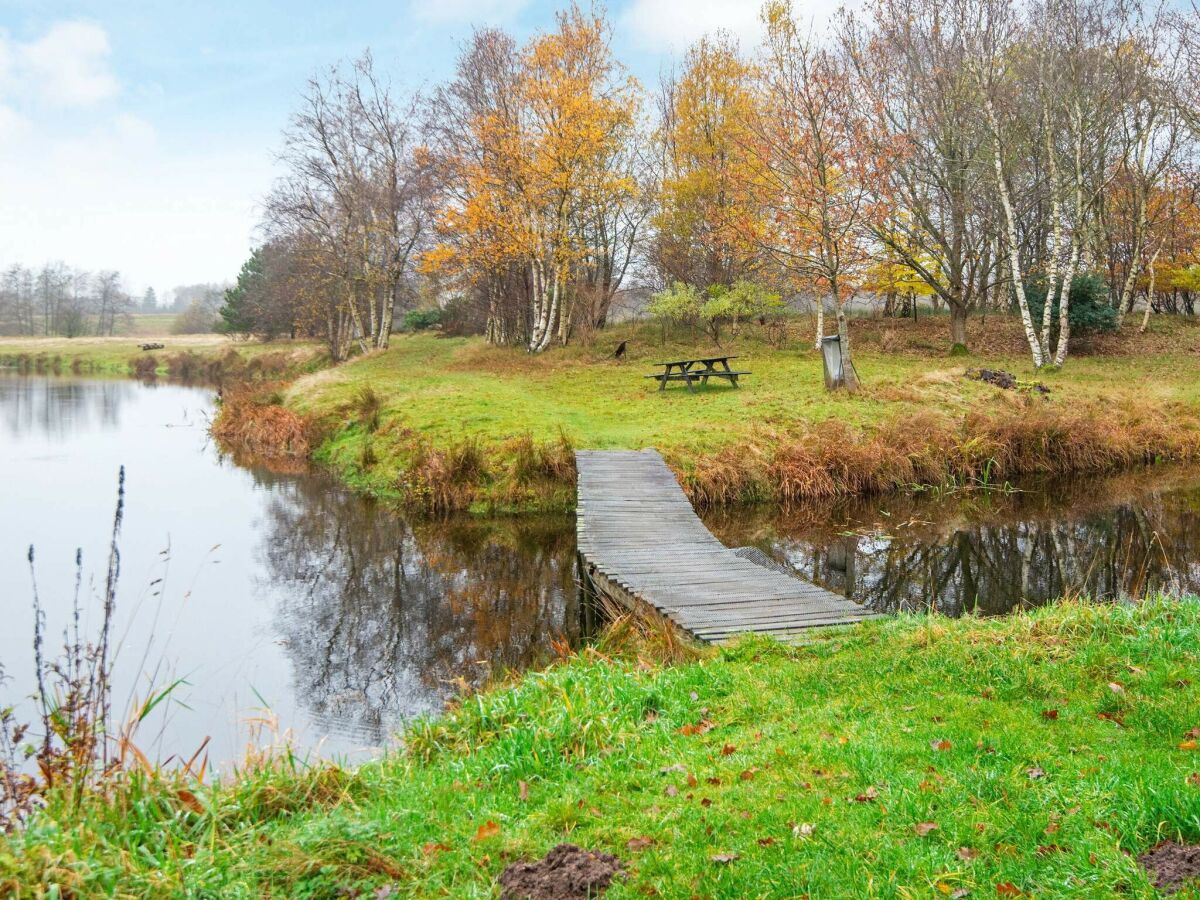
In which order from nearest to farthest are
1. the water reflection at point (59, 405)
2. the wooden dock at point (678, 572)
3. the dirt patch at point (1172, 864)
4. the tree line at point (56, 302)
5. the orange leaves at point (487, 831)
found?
1. the dirt patch at point (1172, 864)
2. the orange leaves at point (487, 831)
3. the wooden dock at point (678, 572)
4. the water reflection at point (59, 405)
5. the tree line at point (56, 302)

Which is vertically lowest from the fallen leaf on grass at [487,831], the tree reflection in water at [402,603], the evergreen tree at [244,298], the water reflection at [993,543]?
the tree reflection in water at [402,603]

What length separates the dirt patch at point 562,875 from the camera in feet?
10.4

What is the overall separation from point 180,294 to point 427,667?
159785 millimetres

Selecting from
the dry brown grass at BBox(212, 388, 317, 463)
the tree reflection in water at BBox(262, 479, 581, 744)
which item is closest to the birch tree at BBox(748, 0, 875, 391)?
the tree reflection in water at BBox(262, 479, 581, 744)

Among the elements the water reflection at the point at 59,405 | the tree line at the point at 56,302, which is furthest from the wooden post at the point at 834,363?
the tree line at the point at 56,302

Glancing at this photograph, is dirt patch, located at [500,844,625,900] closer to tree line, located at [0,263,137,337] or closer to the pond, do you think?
the pond

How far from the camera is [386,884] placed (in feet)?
10.7

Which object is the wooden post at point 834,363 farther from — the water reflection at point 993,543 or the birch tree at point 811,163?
the water reflection at point 993,543

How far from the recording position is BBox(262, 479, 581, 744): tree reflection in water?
7.48m

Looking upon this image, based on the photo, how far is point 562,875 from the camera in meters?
3.24

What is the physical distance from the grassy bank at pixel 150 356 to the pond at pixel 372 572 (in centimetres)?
2269

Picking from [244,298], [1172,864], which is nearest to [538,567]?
[1172,864]

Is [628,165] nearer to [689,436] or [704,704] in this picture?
[689,436]

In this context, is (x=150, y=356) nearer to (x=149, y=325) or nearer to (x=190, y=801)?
(x=149, y=325)
